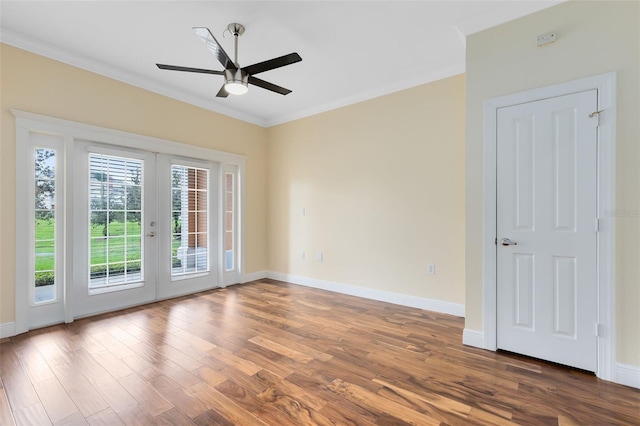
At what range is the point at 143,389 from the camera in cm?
199

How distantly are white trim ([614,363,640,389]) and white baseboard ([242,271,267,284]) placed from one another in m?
4.66

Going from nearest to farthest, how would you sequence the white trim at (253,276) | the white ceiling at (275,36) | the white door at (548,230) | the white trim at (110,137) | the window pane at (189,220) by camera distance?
the white door at (548,230)
the white ceiling at (275,36)
the white trim at (110,137)
the window pane at (189,220)
the white trim at (253,276)

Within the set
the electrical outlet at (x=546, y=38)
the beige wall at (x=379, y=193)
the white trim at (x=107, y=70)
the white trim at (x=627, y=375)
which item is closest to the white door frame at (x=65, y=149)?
the white trim at (x=107, y=70)

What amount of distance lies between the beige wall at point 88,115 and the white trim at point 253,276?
4.4 inches

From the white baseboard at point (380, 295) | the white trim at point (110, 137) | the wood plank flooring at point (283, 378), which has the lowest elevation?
the wood plank flooring at point (283, 378)

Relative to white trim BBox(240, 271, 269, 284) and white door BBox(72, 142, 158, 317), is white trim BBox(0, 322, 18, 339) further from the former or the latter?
white trim BBox(240, 271, 269, 284)

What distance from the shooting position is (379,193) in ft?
13.4

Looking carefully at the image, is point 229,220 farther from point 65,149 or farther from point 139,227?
point 65,149

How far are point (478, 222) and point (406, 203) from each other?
1.22m

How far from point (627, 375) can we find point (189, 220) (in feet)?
16.3

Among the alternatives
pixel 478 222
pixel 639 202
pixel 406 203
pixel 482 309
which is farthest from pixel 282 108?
pixel 639 202

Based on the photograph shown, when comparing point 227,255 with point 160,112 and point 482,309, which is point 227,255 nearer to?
point 160,112

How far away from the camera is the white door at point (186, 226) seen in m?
4.10

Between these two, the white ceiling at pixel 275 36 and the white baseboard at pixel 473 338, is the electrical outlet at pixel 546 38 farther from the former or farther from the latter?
the white baseboard at pixel 473 338
